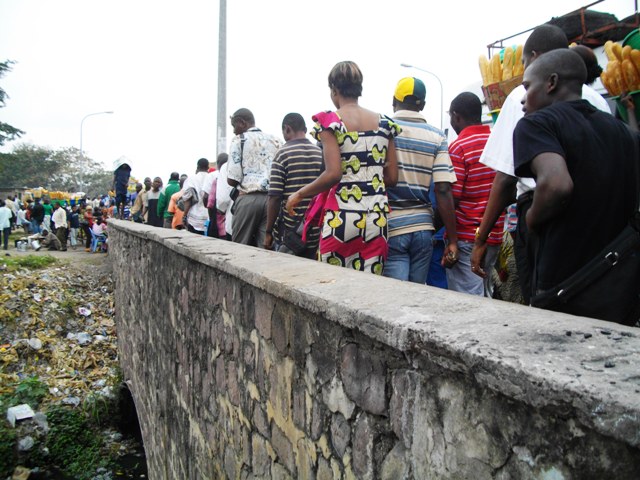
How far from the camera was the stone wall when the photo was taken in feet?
2.89

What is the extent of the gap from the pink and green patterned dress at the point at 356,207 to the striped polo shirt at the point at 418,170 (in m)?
0.30

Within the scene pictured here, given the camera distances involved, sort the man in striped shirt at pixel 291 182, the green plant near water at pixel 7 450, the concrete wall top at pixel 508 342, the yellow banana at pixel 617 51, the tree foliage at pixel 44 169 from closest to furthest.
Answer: the concrete wall top at pixel 508 342 → the man in striped shirt at pixel 291 182 → the yellow banana at pixel 617 51 → the green plant near water at pixel 7 450 → the tree foliage at pixel 44 169

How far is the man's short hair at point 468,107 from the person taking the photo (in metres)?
3.50

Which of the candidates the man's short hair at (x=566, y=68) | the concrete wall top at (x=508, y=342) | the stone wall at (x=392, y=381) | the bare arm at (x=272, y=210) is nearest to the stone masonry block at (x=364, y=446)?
the stone wall at (x=392, y=381)

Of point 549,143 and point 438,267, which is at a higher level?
point 549,143

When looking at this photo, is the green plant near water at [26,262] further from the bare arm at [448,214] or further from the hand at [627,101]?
the hand at [627,101]

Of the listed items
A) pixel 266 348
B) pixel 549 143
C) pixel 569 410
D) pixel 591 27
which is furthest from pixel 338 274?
pixel 591 27

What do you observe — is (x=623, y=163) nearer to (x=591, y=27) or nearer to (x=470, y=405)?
(x=470, y=405)

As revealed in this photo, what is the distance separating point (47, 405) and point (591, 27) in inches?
387

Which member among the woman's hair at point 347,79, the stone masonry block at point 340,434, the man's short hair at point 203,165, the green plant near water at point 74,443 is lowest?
the green plant near water at point 74,443

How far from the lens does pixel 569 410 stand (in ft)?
2.80

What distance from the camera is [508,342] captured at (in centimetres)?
107

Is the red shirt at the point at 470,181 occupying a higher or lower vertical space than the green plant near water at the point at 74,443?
higher

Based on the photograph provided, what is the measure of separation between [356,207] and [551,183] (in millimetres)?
1197
